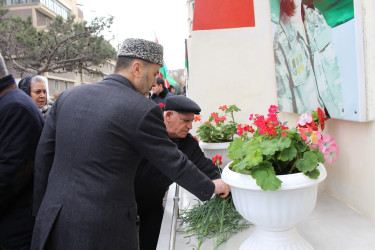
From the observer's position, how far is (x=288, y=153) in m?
1.50

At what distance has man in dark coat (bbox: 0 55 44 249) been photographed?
168cm

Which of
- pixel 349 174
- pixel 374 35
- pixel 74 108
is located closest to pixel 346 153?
pixel 349 174

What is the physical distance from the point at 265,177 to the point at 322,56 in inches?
48.7

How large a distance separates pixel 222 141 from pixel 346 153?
1.48 m

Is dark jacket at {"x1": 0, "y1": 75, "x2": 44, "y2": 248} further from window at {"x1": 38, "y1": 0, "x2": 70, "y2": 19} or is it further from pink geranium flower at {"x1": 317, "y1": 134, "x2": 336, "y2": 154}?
window at {"x1": 38, "y1": 0, "x2": 70, "y2": 19}

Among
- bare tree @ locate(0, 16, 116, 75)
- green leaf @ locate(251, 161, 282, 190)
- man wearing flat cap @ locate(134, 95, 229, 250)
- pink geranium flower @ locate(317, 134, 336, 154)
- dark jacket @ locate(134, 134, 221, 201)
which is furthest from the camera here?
bare tree @ locate(0, 16, 116, 75)

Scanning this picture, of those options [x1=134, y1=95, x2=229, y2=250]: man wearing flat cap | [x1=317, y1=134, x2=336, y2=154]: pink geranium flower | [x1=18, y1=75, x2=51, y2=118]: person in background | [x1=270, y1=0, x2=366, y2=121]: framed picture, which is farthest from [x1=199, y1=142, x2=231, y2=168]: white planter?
[x1=18, y1=75, x2=51, y2=118]: person in background

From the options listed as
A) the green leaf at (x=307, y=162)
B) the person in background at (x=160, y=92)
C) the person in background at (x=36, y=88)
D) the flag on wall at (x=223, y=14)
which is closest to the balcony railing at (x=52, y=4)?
the person in background at (x=160, y=92)

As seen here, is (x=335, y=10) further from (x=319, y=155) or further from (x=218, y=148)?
(x=218, y=148)

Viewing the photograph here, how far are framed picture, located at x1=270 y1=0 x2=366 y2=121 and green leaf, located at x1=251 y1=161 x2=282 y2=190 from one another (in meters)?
0.76

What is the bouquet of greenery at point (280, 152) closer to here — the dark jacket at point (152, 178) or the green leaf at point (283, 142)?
the green leaf at point (283, 142)

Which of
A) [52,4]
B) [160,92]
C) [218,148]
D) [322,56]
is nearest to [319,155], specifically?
[322,56]

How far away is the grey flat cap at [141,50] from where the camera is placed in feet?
5.34

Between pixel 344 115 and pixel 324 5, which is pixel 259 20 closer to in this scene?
pixel 324 5
